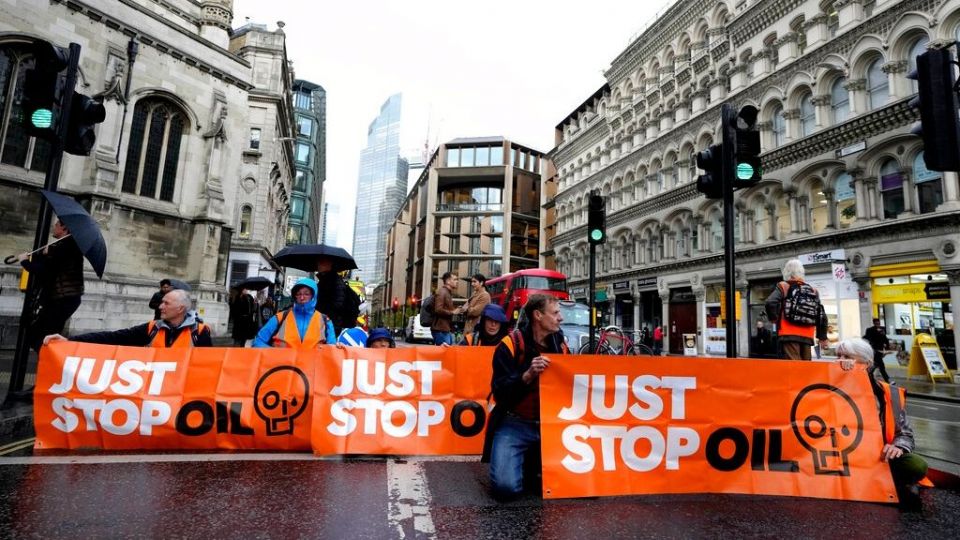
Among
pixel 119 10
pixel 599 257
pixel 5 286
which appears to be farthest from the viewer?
pixel 599 257

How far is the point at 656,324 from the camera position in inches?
1204

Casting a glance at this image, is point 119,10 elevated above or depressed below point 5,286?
above

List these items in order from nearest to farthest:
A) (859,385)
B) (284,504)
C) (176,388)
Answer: (284,504) < (859,385) < (176,388)

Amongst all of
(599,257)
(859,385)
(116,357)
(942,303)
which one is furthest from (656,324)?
(116,357)

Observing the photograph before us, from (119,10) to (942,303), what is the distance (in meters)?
32.1

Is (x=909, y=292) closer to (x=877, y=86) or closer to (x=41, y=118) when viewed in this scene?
(x=877, y=86)

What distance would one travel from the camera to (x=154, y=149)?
22.0 m

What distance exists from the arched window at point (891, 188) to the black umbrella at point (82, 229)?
22.7 m

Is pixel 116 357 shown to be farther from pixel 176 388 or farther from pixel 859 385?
pixel 859 385

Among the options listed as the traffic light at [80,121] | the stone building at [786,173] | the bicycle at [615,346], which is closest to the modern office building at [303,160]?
the stone building at [786,173]

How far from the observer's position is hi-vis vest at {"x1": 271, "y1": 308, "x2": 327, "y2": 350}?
18.0ft

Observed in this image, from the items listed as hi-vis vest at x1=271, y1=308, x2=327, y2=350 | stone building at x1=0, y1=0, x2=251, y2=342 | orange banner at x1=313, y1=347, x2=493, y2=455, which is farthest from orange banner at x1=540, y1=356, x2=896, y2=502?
stone building at x1=0, y1=0, x2=251, y2=342

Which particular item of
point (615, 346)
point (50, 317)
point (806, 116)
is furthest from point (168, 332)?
point (806, 116)

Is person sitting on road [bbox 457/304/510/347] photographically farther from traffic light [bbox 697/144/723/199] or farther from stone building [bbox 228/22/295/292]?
stone building [bbox 228/22/295/292]
